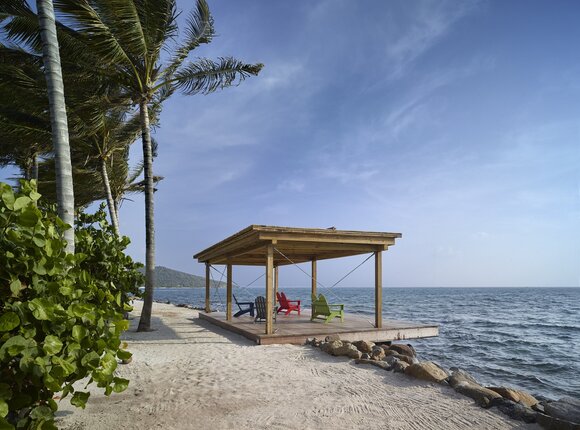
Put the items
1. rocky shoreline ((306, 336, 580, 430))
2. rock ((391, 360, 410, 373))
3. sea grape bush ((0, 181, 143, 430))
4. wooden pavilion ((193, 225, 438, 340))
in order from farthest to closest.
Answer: wooden pavilion ((193, 225, 438, 340))
rock ((391, 360, 410, 373))
rocky shoreline ((306, 336, 580, 430))
sea grape bush ((0, 181, 143, 430))

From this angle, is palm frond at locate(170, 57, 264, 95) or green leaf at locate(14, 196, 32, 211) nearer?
green leaf at locate(14, 196, 32, 211)

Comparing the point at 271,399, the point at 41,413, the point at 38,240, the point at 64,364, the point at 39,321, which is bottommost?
the point at 271,399

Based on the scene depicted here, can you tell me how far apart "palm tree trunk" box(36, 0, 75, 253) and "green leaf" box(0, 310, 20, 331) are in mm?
2731

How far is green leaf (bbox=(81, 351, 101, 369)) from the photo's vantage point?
2254mm

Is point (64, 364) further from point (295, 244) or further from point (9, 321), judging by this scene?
point (295, 244)

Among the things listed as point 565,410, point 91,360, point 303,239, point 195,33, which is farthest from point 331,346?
point 195,33

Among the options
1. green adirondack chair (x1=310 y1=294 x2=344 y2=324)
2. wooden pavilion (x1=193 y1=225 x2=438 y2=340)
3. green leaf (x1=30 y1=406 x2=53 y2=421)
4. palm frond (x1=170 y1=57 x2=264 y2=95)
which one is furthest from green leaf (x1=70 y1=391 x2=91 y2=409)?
palm frond (x1=170 y1=57 x2=264 y2=95)

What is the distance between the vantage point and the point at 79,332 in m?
2.25

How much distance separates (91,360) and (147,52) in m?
9.76

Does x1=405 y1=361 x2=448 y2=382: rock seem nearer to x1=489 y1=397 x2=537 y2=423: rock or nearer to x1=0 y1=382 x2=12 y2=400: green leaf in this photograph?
x1=489 y1=397 x2=537 y2=423: rock

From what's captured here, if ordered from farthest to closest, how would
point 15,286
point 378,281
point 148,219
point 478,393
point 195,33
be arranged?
point 148,219 → point 195,33 → point 378,281 → point 478,393 → point 15,286

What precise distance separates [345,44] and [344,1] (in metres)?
1.83

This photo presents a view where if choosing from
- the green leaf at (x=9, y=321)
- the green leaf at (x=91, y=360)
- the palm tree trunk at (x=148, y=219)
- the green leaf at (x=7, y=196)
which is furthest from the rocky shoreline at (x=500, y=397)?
the palm tree trunk at (x=148, y=219)

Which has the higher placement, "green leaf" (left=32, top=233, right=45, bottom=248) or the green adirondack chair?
"green leaf" (left=32, top=233, right=45, bottom=248)
